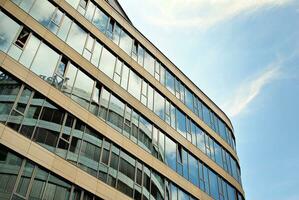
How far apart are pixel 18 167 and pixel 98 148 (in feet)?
16.8

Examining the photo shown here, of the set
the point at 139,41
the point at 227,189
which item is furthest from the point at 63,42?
the point at 227,189

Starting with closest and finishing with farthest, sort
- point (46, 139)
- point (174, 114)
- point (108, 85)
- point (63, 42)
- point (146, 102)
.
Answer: point (46, 139) < point (63, 42) < point (108, 85) < point (146, 102) < point (174, 114)

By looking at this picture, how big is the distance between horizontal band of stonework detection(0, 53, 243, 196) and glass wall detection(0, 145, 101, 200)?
3865 mm

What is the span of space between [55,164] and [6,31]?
708 centimetres

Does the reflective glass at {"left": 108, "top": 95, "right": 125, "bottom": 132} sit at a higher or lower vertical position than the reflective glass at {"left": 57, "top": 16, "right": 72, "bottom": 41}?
lower

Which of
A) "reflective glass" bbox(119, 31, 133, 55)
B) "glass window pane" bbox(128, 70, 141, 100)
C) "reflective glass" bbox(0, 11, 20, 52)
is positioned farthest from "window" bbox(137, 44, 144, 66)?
"reflective glass" bbox(0, 11, 20, 52)

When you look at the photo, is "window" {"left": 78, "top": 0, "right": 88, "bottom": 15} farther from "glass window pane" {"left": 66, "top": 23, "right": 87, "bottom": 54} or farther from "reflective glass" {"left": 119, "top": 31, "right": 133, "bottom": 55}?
"reflective glass" {"left": 119, "top": 31, "right": 133, "bottom": 55}

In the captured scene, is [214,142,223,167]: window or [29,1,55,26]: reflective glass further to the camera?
[214,142,223,167]: window

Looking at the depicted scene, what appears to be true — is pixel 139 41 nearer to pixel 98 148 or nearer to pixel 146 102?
pixel 146 102

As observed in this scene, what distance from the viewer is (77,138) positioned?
62.2 feet

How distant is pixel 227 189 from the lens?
29656mm

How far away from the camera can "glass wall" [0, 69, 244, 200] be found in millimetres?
16984

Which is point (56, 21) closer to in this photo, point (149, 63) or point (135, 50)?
point (135, 50)

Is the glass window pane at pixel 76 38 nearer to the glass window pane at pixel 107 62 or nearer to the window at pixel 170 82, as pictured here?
the glass window pane at pixel 107 62
